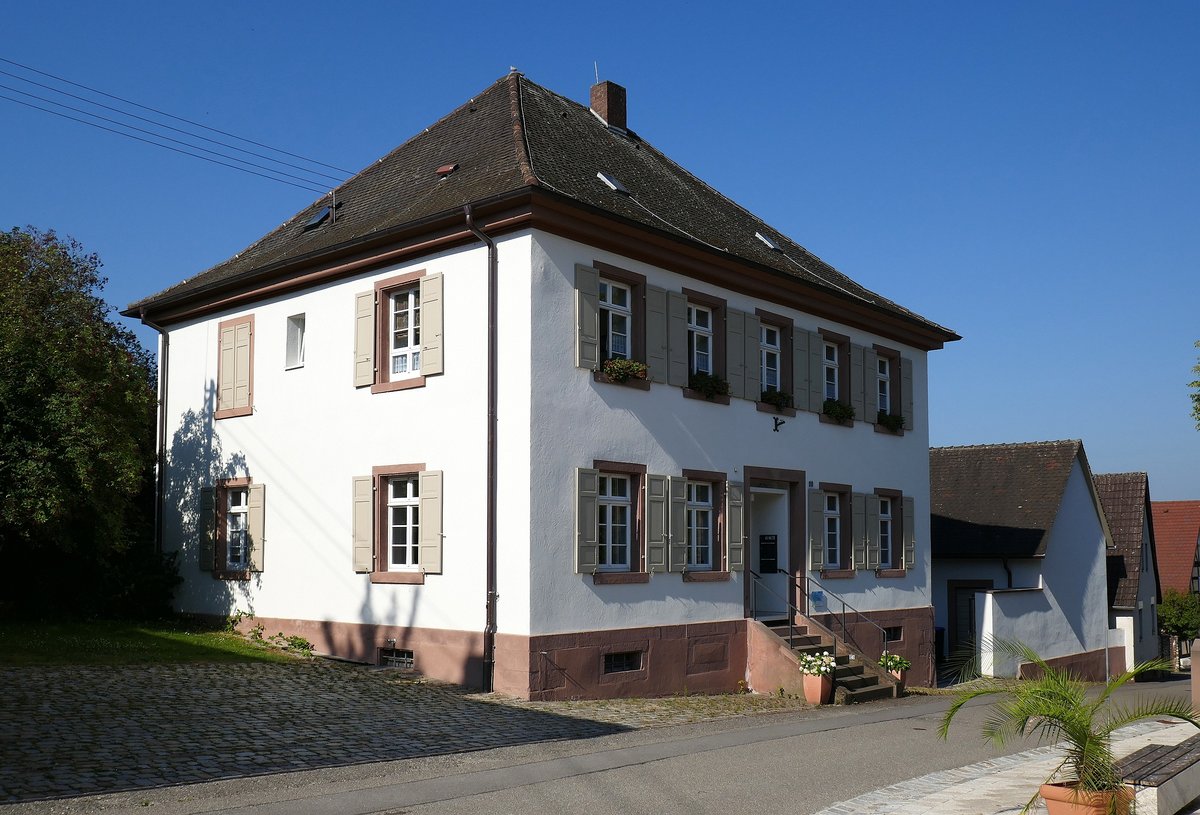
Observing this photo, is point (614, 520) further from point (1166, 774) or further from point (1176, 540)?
point (1176, 540)

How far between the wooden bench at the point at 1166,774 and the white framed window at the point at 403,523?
10064 millimetres

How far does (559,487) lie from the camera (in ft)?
52.3

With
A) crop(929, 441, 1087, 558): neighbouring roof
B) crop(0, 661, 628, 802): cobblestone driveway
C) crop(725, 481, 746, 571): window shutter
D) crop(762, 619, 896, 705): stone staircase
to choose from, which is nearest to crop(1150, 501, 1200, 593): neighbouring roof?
crop(929, 441, 1087, 558): neighbouring roof

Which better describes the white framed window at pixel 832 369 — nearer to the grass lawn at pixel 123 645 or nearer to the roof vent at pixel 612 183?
the roof vent at pixel 612 183

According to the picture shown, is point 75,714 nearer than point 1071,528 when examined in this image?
Yes

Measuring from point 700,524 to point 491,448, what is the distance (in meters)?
4.00

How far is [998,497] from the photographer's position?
1229 inches

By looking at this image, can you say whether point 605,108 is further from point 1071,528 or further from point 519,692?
point 1071,528

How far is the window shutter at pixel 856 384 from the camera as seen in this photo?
22156 mm

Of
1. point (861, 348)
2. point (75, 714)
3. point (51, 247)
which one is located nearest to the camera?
point (75, 714)

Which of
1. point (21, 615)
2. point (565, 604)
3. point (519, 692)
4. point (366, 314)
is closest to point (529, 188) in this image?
point (366, 314)

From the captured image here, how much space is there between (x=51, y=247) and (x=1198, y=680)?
83.3 feet

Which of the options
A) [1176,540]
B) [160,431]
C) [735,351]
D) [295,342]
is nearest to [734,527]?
[735,351]

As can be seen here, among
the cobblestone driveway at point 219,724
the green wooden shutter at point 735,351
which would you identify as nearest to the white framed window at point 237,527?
the cobblestone driveway at point 219,724
